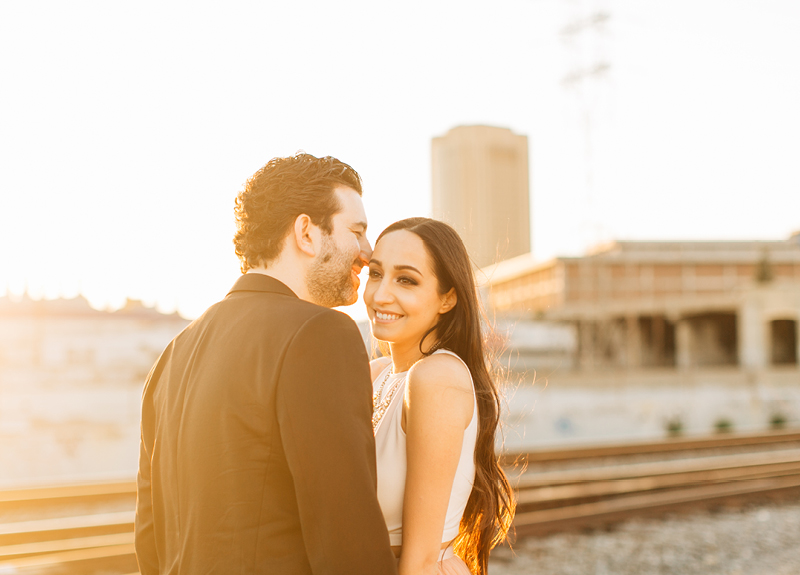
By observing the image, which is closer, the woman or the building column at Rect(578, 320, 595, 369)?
the woman

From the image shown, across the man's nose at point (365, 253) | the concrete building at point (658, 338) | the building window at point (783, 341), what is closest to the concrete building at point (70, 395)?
the concrete building at point (658, 338)

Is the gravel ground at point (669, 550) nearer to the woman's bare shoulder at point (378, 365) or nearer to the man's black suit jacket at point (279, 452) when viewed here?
the woman's bare shoulder at point (378, 365)

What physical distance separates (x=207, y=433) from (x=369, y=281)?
43.5 inches

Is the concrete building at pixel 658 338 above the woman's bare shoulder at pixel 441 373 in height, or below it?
below

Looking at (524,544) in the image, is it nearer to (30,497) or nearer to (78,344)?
(30,497)

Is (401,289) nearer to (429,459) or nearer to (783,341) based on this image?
(429,459)

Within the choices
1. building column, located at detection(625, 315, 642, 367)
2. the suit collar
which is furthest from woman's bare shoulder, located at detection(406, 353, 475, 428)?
building column, located at detection(625, 315, 642, 367)

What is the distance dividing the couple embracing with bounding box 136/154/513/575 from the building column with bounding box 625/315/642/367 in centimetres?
4777

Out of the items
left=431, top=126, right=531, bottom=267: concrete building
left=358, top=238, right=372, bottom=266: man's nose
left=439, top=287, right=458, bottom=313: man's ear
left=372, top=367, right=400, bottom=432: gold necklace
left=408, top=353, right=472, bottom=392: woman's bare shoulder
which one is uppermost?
left=431, top=126, right=531, bottom=267: concrete building

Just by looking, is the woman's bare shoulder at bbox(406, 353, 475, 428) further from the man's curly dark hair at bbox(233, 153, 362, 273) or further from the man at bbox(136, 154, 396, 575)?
the man's curly dark hair at bbox(233, 153, 362, 273)

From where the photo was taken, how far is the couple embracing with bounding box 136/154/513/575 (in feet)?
6.20

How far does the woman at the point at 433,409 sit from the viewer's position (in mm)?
2443

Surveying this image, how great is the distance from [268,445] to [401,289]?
3.39 feet

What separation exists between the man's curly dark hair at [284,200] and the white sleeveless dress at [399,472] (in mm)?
800
